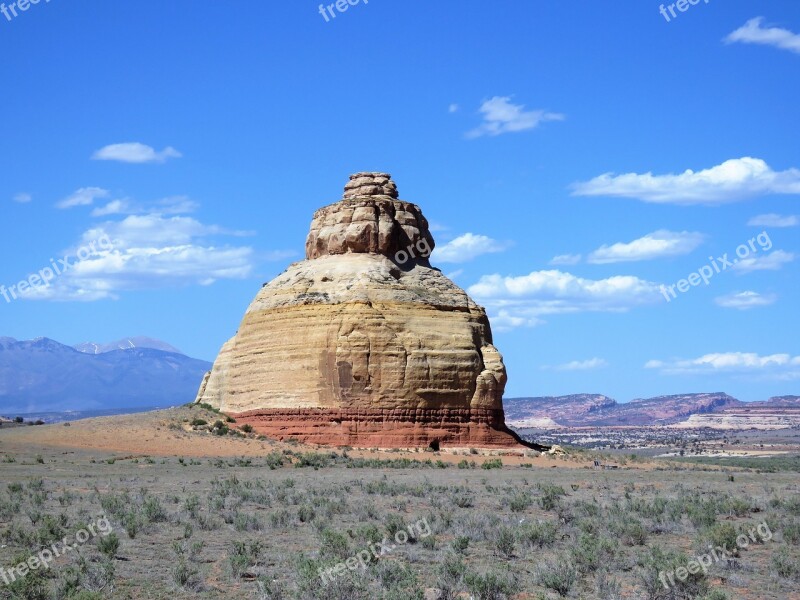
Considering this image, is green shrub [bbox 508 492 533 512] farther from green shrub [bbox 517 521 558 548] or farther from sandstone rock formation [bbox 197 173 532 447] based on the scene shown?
sandstone rock formation [bbox 197 173 532 447]

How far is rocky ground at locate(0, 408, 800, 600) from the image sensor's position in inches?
507

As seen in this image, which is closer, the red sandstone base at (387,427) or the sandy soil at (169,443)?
the sandy soil at (169,443)

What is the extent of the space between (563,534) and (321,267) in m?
30.2

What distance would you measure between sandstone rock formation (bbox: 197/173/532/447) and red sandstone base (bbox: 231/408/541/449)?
49mm

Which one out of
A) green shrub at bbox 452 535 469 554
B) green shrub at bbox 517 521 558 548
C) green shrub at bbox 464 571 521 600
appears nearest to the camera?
green shrub at bbox 464 571 521 600

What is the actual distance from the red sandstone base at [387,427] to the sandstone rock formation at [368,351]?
0.05m

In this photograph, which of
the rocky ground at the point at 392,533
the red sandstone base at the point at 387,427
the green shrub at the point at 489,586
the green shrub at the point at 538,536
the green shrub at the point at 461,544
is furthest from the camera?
the red sandstone base at the point at 387,427

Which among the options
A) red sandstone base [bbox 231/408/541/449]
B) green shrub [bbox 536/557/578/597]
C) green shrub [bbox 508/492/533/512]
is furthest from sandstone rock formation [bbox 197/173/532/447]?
green shrub [bbox 536/557/578/597]

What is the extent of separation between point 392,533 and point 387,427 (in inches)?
982

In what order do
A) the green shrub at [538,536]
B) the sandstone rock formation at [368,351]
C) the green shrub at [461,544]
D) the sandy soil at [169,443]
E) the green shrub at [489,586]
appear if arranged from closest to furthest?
the green shrub at [489,586]
the green shrub at [461,544]
the green shrub at [538,536]
the sandy soil at [169,443]
the sandstone rock formation at [368,351]

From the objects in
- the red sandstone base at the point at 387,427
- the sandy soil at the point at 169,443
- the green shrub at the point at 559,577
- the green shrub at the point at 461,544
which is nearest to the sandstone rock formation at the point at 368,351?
the red sandstone base at the point at 387,427

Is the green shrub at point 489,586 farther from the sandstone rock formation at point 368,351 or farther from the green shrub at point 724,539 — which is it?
the sandstone rock formation at point 368,351

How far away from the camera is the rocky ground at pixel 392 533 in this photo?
12.9 m

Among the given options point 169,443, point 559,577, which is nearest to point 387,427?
point 169,443
